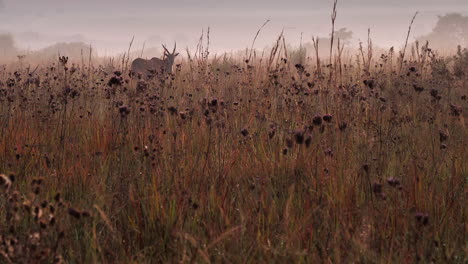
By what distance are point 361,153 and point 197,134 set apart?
1.61 metres

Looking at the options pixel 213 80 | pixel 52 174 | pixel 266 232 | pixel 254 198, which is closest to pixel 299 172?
pixel 254 198

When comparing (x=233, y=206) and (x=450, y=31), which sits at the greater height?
(x=450, y=31)

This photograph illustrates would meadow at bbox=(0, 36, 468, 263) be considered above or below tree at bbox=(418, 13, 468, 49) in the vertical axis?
below

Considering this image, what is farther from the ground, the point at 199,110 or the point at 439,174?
the point at 199,110

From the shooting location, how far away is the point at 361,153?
12.1 feet

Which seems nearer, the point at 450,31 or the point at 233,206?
the point at 233,206

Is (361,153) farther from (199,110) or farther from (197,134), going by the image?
(199,110)

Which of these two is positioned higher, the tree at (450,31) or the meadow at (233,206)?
the tree at (450,31)

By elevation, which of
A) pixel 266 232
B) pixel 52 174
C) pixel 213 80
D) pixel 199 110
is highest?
pixel 213 80

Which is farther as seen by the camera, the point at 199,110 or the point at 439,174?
the point at 199,110

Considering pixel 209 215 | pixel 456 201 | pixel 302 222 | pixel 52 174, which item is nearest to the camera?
pixel 302 222

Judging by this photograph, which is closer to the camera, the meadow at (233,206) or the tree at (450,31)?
the meadow at (233,206)

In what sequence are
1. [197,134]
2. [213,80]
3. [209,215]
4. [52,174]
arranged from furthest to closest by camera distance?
[213,80] → [197,134] → [52,174] → [209,215]

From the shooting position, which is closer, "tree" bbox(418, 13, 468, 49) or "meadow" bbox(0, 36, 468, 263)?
"meadow" bbox(0, 36, 468, 263)
